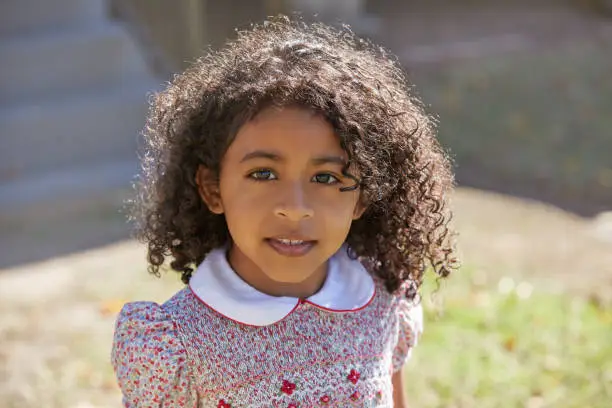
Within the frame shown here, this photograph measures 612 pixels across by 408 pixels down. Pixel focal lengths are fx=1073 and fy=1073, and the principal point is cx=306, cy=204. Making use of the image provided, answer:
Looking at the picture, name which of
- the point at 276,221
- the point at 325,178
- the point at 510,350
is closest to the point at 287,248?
the point at 276,221

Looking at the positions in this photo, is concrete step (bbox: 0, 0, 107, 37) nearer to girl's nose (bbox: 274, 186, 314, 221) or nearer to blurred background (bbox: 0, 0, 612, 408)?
blurred background (bbox: 0, 0, 612, 408)

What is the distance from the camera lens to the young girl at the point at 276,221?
2.19 meters

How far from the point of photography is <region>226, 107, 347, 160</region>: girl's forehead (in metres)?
2.18

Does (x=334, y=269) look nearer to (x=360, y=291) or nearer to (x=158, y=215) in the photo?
(x=360, y=291)

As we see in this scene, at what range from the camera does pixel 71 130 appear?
6.19 m

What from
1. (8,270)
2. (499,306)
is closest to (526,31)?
(499,306)

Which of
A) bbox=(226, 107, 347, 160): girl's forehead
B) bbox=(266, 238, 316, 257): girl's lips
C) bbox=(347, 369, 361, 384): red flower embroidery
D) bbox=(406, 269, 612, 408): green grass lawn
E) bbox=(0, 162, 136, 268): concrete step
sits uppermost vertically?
bbox=(226, 107, 347, 160): girl's forehead

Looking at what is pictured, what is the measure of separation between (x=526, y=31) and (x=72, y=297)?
5.18 m

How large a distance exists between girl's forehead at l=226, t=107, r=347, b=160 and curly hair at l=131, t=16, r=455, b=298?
2 centimetres

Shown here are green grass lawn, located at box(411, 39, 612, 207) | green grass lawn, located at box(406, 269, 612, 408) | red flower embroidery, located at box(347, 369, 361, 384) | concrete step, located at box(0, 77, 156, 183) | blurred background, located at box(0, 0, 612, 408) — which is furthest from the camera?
green grass lawn, located at box(411, 39, 612, 207)

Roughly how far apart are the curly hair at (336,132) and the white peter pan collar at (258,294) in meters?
0.11

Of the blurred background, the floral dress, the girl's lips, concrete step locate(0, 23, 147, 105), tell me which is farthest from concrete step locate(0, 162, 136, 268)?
the girl's lips

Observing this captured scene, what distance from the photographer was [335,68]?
2332mm

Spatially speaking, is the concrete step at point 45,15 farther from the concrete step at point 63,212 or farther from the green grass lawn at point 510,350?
the green grass lawn at point 510,350
